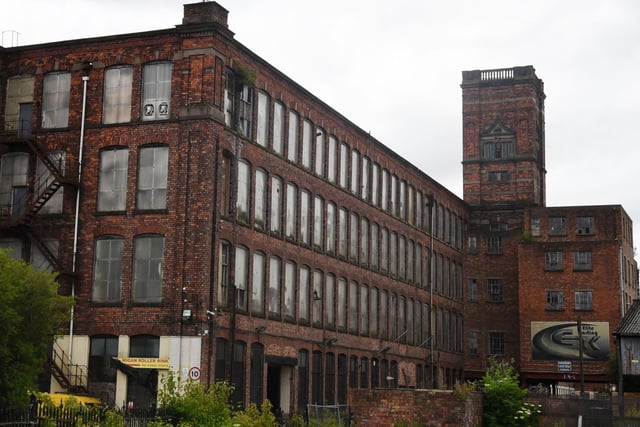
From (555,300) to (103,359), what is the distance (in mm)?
39573

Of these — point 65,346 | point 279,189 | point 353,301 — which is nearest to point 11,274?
point 65,346

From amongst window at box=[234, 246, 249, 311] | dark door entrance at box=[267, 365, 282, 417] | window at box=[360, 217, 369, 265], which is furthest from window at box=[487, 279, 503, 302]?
window at box=[234, 246, 249, 311]

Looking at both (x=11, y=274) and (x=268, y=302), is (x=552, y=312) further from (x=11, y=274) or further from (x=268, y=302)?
(x=11, y=274)

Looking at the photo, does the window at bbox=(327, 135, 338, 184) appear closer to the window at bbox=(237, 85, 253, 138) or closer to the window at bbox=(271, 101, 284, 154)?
the window at bbox=(271, 101, 284, 154)

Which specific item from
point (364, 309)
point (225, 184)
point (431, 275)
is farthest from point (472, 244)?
point (225, 184)

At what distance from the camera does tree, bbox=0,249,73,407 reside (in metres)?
30.2

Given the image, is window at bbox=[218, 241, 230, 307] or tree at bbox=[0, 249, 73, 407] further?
window at bbox=[218, 241, 230, 307]

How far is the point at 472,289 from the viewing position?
7531 centimetres

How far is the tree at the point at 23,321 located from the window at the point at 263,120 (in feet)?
45.7

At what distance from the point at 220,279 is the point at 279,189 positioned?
7.68m

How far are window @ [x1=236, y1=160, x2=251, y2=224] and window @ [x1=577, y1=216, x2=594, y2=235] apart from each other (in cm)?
3509

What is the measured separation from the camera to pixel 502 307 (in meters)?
73.8

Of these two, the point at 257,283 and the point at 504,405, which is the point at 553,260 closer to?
the point at 257,283

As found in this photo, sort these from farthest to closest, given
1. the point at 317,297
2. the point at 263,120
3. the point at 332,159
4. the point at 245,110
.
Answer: the point at 332,159 → the point at 317,297 → the point at 263,120 → the point at 245,110
